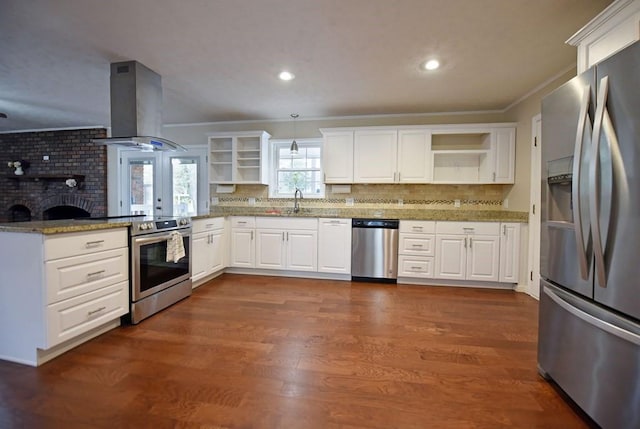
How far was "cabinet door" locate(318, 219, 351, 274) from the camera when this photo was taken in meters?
3.68

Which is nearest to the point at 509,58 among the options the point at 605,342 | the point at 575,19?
the point at 575,19

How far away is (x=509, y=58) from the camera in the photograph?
95.5 inches

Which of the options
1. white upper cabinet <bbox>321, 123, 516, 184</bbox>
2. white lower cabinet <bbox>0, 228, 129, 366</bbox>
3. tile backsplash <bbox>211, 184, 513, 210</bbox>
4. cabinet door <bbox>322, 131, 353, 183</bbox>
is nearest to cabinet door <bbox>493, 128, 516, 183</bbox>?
white upper cabinet <bbox>321, 123, 516, 184</bbox>

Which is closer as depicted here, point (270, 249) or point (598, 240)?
point (598, 240)

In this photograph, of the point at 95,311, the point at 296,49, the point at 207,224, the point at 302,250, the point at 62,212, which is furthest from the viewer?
the point at 62,212

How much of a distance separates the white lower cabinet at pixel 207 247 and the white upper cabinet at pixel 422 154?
5.65 feet

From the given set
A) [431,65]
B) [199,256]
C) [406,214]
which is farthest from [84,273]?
[406,214]

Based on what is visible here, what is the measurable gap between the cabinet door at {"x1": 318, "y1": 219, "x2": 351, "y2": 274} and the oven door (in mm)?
1686

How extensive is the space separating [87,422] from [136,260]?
4.06 ft

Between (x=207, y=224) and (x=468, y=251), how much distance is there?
3288 millimetres

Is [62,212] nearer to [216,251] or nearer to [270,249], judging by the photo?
[216,251]

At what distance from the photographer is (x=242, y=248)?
3.91m

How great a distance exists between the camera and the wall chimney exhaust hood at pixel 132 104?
8.52 ft

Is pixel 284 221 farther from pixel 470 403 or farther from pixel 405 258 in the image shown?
pixel 470 403
